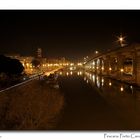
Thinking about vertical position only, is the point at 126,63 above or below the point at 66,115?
above

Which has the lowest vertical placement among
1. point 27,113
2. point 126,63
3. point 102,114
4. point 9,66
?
point 102,114

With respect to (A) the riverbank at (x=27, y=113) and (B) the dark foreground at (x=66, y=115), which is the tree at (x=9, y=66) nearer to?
(B) the dark foreground at (x=66, y=115)

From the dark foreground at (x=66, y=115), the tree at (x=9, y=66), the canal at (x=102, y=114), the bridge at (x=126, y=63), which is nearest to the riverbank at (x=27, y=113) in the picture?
the dark foreground at (x=66, y=115)

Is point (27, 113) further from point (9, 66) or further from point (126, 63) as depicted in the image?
point (126, 63)

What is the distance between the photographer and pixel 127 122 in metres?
15.8

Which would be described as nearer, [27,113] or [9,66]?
[27,113]

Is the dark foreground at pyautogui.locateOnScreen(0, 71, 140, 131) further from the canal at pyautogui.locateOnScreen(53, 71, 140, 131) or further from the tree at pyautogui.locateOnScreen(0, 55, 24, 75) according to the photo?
the tree at pyautogui.locateOnScreen(0, 55, 24, 75)

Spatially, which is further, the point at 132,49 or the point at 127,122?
the point at 132,49

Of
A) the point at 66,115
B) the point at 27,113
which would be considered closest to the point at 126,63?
the point at 66,115
